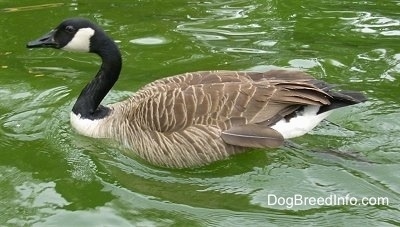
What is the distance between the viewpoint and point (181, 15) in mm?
10547

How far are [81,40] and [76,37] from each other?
0.18 feet

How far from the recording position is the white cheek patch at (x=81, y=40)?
268 inches

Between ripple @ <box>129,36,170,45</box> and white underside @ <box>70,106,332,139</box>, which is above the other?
white underside @ <box>70,106,332,139</box>

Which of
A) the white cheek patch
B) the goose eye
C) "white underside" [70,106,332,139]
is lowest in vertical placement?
"white underside" [70,106,332,139]

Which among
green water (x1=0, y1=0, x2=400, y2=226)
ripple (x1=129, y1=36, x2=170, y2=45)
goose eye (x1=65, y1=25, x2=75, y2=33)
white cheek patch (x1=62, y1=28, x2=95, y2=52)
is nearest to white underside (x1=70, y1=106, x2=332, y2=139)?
green water (x1=0, y1=0, x2=400, y2=226)

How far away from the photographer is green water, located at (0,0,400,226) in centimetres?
575

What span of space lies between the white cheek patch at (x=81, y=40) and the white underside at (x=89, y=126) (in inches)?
26.6

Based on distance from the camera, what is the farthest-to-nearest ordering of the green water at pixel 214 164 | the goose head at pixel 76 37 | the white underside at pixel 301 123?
the goose head at pixel 76 37
the white underside at pixel 301 123
the green water at pixel 214 164

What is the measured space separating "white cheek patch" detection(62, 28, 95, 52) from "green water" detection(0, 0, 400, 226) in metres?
0.86

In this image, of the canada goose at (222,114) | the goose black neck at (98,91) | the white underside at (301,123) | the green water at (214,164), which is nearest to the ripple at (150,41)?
the green water at (214,164)

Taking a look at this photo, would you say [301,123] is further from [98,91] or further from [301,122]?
[98,91]

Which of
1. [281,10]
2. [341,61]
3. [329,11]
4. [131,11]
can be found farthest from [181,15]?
[341,61]

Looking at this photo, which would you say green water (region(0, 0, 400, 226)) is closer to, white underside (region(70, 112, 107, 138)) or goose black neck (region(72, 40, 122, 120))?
white underside (region(70, 112, 107, 138))

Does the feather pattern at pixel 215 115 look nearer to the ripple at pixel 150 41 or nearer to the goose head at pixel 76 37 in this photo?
the goose head at pixel 76 37
